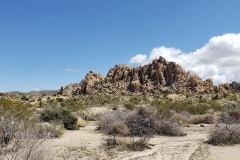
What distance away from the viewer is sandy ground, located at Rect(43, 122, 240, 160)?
1310 cm

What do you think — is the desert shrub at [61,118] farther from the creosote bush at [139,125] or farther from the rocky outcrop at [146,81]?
the rocky outcrop at [146,81]

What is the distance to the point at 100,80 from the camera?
93375mm

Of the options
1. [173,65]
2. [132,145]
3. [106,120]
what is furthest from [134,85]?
[132,145]

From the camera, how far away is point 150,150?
569 inches

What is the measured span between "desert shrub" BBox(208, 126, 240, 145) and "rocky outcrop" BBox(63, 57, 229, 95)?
5783cm

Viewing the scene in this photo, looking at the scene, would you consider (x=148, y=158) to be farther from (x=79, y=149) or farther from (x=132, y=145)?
(x=79, y=149)

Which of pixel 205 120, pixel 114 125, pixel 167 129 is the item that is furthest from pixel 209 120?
pixel 114 125

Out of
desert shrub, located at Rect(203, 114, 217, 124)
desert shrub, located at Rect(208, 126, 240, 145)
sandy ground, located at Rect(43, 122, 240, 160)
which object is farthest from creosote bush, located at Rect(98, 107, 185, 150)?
desert shrub, located at Rect(203, 114, 217, 124)

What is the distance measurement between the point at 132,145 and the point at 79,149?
216 cm

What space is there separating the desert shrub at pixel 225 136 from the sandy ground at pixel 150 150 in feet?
1.85

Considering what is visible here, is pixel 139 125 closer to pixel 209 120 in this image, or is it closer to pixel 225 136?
pixel 225 136

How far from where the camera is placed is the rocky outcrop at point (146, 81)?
256 feet

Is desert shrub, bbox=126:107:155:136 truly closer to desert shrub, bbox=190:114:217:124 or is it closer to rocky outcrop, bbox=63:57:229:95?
desert shrub, bbox=190:114:217:124

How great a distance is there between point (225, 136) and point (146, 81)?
69.3 metres
